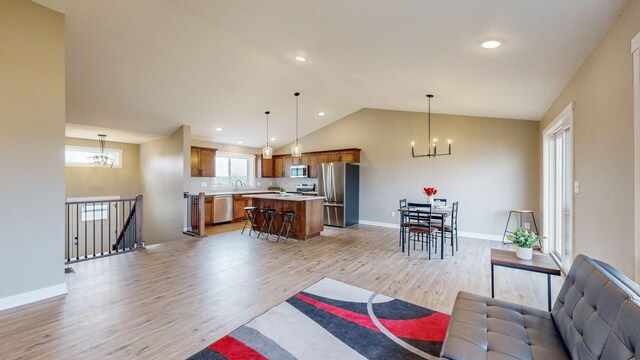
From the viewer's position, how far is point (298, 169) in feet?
28.0

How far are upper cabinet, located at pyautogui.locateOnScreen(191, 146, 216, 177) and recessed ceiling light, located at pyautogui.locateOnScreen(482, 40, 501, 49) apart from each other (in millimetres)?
6971

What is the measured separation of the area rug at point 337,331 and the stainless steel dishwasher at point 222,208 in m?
5.24

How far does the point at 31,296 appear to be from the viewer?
286 centimetres

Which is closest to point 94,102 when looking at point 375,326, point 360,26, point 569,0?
point 360,26

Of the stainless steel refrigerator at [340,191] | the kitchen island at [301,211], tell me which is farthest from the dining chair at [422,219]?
the stainless steel refrigerator at [340,191]

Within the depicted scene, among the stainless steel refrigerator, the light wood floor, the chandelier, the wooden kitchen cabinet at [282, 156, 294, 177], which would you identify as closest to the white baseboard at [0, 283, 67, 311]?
the light wood floor

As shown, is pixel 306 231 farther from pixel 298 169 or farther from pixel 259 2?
pixel 259 2

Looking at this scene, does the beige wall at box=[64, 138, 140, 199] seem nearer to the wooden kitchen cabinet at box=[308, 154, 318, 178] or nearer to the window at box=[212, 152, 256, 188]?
the window at box=[212, 152, 256, 188]

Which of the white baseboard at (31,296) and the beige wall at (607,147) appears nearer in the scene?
the beige wall at (607,147)

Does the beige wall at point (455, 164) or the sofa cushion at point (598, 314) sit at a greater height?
the beige wall at point (455, 164)

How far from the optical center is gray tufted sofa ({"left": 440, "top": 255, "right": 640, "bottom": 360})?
1.13 m

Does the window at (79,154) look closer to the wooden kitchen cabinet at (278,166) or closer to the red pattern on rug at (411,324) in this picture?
the wooden kitchen cabinet at (278,166)

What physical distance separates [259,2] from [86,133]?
20.7 feet

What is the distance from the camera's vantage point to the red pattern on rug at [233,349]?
2.01m
